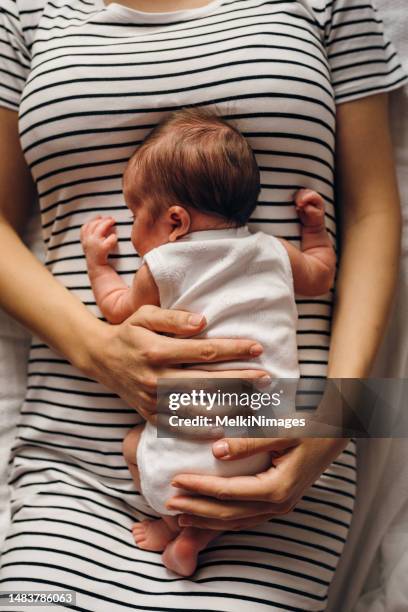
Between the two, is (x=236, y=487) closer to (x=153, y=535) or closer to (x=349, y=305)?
(x=153, y=535)

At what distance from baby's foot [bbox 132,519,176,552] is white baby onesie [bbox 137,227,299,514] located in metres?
0.05

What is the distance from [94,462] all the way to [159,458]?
0.14 metres

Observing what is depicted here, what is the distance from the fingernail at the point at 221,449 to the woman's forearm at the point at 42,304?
8.1 inches

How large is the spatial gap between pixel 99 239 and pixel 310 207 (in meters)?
0.27

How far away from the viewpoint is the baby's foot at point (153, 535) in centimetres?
77

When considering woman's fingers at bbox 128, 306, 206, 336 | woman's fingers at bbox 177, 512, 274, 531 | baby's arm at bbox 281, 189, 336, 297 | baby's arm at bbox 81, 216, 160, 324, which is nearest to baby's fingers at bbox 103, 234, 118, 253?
baby's arm at bbox 81, 216, 160, 324

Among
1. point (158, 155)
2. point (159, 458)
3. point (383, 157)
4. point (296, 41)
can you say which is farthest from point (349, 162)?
point (159, 458)

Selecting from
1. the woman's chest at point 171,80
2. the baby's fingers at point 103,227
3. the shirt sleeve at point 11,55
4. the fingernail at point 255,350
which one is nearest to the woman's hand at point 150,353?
the fingernail at point 255,350

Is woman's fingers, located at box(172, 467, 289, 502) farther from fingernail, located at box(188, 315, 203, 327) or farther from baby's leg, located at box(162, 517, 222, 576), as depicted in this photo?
fingernail, located at box(188, 315, 203, 327)

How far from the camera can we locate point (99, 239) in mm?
792

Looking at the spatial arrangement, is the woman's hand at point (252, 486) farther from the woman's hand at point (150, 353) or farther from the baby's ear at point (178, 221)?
the baby's ear at point (178, 221)

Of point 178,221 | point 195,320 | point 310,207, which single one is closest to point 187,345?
point 195,320

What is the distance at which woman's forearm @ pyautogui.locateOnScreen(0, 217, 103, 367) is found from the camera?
2.59 feet

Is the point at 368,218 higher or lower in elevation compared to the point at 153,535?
higher
